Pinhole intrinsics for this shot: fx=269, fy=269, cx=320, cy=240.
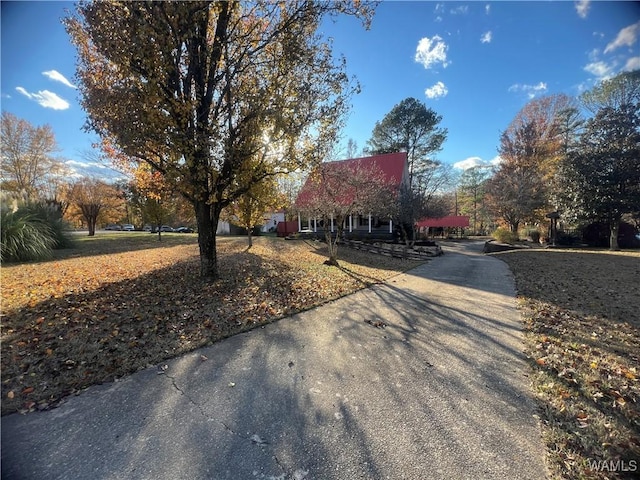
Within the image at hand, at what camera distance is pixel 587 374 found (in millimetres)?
3061

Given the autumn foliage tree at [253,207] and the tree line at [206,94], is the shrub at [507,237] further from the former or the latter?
the tree line at [206,94]

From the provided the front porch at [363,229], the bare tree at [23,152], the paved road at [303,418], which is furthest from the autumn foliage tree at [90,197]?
the paved road at [303,418]

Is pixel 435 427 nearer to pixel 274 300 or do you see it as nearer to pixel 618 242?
pixel 274 300

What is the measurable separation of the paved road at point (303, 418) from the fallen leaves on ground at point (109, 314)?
330 mm

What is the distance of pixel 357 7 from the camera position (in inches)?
230

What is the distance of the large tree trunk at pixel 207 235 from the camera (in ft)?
20.4

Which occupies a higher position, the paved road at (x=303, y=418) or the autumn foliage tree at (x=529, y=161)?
the autumn foliage tree at (x=529, y=161)

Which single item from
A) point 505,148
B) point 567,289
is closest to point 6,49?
point 567,289

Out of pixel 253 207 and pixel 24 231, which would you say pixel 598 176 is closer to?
pixel 253 207

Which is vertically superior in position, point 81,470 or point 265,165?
point 265,165

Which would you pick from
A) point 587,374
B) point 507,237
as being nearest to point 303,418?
point 587,374

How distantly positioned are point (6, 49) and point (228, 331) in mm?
4016

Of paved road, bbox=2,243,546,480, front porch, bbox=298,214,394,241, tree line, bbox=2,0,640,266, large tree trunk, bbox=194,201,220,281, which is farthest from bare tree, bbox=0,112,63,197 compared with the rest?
front porch, bbox=298,214,394,241

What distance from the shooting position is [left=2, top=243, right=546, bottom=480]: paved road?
6.28 feet
